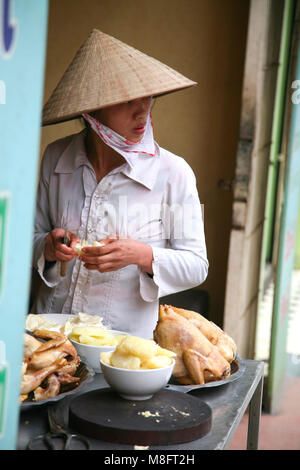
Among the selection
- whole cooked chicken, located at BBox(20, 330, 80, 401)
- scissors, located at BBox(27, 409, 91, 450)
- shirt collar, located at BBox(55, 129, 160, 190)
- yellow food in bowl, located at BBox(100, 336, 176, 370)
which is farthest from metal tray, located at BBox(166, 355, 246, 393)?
shirt collar, located at BBox(55, 129, 160, 190)

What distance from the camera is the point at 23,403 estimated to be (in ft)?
4.02

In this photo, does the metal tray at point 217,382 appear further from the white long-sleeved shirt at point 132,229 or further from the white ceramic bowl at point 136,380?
the white long-sleeved shirt at point 132,229

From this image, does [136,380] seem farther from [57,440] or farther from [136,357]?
[57,440]

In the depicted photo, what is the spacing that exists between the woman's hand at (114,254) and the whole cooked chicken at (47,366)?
1.57 feet

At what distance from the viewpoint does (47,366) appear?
4.39ft

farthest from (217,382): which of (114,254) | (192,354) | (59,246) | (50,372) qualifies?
(59,246)

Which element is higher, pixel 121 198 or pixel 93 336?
pixel 121 198

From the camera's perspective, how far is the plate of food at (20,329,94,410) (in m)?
1.26

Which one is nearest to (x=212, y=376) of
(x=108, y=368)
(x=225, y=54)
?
(x=108, y=368)

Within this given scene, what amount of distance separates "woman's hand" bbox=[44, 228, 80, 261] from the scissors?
838mm

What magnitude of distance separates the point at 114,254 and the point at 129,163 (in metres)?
0.38

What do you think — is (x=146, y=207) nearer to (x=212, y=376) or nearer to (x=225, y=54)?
(x=212, y=376)

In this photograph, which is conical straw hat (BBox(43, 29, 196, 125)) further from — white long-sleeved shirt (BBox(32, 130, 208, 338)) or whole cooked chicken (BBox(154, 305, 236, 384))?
whole cooked chicken (BBox(154, 305, 236, 384))

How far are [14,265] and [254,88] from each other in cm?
300
